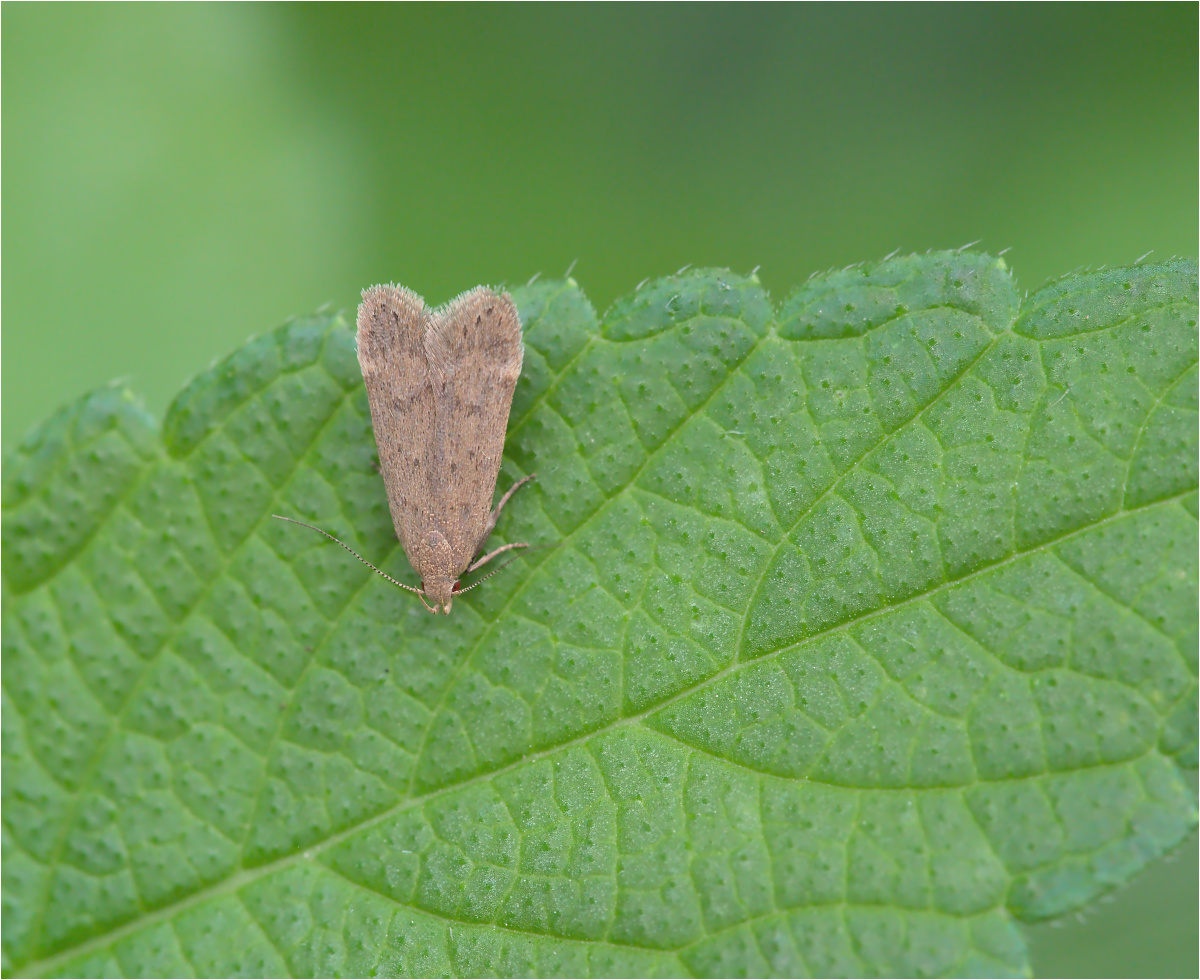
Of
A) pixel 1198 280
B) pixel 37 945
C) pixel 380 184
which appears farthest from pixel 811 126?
pixel 37 945

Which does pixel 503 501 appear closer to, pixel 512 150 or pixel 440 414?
pixel 440 414

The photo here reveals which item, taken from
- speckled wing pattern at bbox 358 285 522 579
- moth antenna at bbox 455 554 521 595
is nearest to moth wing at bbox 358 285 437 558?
speckled wing pattern at bbox 358 285 522 579

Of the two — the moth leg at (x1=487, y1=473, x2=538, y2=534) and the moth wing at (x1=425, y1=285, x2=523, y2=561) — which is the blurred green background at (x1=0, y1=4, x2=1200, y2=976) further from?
the moth leg at (x1=487, y1=473, x2=538, y2=534)

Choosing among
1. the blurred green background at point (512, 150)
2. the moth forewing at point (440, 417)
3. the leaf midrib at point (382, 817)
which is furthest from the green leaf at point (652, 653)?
the blurred green background at point (512, 150)

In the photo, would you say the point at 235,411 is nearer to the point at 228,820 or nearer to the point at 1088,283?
the point at 228,820

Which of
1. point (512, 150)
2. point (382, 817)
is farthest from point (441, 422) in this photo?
point (512, 150)

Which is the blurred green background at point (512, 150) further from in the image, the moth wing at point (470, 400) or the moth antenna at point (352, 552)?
the moth antenna at point (352, 552)
